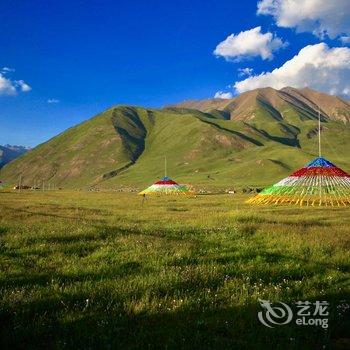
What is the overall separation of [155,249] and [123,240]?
2.35 metres

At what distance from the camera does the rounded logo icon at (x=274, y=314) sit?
335 inches

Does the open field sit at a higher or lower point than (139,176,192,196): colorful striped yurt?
lower

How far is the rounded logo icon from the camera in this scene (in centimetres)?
851

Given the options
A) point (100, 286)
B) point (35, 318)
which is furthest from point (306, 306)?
point (35, 318)

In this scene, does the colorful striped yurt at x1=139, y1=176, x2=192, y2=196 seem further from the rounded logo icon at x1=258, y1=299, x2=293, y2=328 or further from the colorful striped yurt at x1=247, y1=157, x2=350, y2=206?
the rounded logo icon at x1=258, y1=299, x2=293, y2=328

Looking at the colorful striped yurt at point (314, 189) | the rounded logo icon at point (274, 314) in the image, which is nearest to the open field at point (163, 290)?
the rounded logo icon at point (274, 314)

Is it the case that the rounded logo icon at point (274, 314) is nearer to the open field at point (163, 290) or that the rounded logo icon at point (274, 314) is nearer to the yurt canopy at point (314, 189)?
the open field at point (163, 290)

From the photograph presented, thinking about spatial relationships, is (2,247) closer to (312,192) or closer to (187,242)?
(187,242)

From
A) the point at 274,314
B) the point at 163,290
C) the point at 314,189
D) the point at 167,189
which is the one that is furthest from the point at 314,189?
the point at 274,314

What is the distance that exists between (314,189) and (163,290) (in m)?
50.9

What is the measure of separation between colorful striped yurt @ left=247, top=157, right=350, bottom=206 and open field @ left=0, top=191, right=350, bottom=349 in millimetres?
38588

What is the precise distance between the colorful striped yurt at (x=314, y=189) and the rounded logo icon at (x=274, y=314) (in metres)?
45.1

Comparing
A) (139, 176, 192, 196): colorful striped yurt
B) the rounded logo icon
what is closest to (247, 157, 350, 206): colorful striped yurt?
(139, 176, 192, 196): colorful striped yurt

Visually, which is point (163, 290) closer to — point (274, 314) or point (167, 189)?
point (274, 314)
